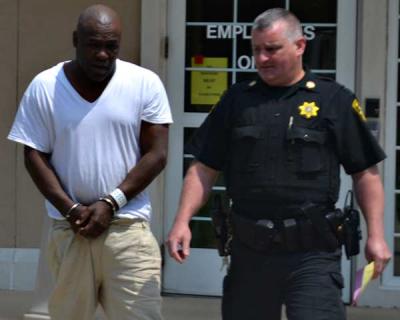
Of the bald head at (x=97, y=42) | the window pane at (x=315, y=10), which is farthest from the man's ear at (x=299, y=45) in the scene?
the window pane at (x=315, y=10)

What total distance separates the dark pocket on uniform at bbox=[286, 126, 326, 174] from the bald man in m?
0.66

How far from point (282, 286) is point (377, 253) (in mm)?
395

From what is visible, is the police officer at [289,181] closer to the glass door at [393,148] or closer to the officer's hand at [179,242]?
the officer's hand at [179,242]

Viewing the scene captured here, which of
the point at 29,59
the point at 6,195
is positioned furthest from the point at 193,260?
the point at 29,59

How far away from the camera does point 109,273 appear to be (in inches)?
155

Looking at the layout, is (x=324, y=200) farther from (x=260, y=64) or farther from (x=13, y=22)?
(x=13, y=22)

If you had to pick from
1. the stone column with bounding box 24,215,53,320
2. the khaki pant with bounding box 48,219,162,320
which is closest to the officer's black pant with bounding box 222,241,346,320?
the khaki pant with bounding box 48,219,162,320

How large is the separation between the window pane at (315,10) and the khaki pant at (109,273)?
2.79 m

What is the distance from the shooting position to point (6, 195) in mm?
6441

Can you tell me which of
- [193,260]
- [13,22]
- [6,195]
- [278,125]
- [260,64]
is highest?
[13,22]

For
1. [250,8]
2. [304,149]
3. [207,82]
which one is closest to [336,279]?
[304,149]

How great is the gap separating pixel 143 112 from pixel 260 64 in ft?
1.97

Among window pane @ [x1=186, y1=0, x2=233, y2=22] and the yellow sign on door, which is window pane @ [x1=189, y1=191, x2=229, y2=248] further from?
window pane @ [x1=186, y1=0, x2=233, y2=22]

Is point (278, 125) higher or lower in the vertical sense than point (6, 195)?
higher
